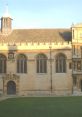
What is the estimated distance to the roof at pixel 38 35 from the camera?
194 feet

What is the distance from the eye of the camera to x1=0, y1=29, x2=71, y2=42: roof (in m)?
59.3

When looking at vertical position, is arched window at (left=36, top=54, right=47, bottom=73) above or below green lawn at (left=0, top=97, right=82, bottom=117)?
above

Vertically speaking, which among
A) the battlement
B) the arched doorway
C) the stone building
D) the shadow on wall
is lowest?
the arched doorway

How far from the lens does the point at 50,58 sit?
5709 cm

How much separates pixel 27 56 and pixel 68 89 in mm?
8204

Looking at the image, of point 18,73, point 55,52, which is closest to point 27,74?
point 18,73

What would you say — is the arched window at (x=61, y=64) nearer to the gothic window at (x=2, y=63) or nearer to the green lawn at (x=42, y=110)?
the gothic window at (x=2, y=63)

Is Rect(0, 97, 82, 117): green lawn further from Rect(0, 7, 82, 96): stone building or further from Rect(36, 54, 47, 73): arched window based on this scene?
Rect(36, 54, 47, 73): arched window

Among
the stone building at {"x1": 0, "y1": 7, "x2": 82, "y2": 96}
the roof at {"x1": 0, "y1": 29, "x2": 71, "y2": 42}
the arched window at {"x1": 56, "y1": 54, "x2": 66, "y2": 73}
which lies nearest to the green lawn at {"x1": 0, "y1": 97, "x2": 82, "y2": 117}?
the stone building at {"x1": 0, "y1": 7, "x2": 82, "y2": 96}

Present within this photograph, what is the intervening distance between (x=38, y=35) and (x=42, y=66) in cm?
614

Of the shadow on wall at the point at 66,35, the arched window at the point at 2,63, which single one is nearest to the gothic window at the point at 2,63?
the arched window at the point at 2,63

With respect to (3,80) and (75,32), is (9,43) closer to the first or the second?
(3,80)

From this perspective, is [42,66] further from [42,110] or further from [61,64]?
[42,110]

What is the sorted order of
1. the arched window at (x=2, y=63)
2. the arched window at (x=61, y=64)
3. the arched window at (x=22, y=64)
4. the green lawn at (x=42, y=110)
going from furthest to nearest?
the arched window at (x=2, y=63) < the arched window at (x=22, y=64) < the arched window at (x=61, y=64) < the green lawn at (x=42, y=110)
